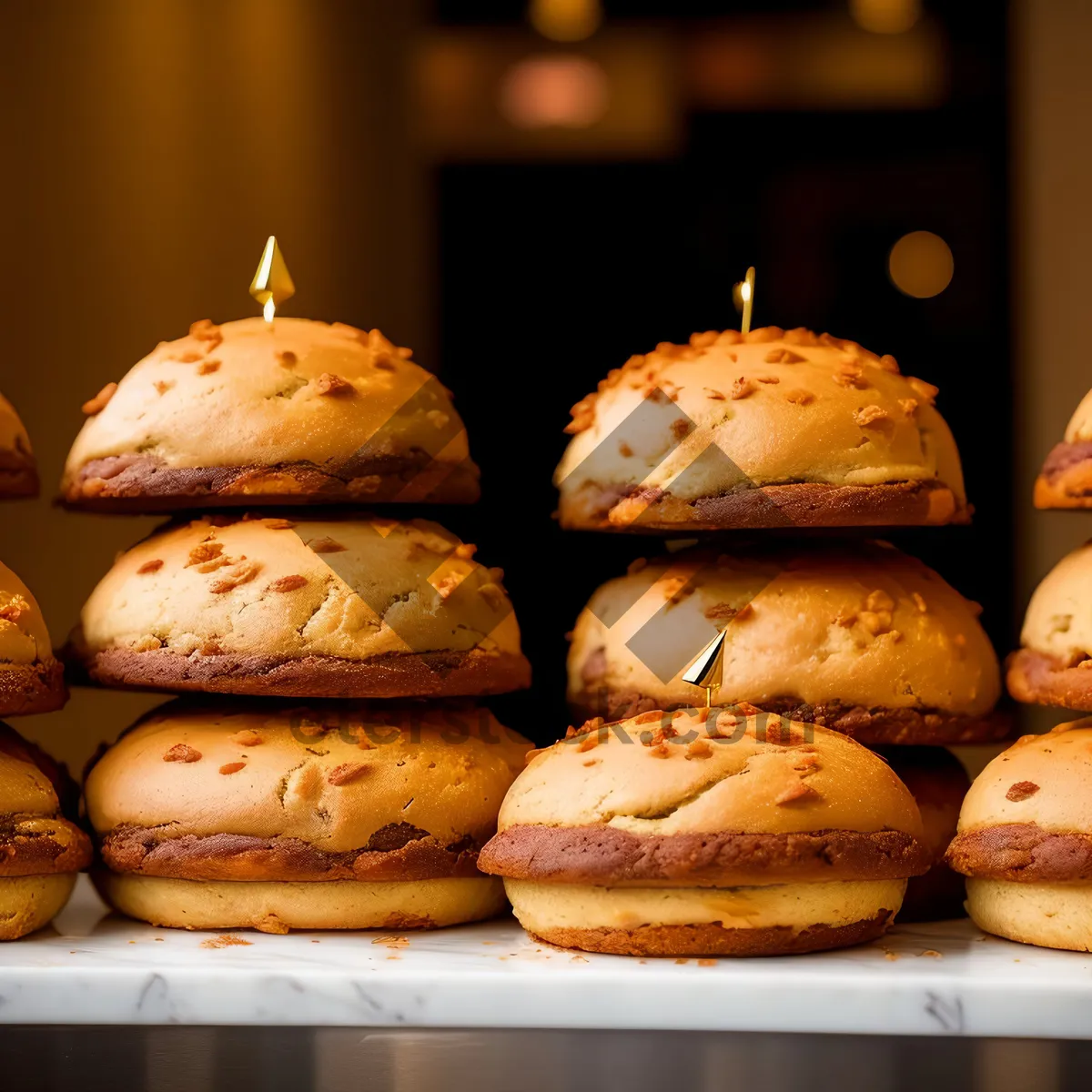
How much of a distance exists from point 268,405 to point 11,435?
0.46m

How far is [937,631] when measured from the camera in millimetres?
2719

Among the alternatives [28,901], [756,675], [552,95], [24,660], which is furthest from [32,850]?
[552,95]

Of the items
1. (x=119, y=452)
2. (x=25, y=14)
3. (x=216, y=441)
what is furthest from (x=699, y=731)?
(x=25, y=14)

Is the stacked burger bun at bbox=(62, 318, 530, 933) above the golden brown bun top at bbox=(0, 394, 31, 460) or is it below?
below

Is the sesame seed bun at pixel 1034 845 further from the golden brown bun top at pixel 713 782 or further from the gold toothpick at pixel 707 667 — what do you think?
the gold toothpick at pixel 707 667

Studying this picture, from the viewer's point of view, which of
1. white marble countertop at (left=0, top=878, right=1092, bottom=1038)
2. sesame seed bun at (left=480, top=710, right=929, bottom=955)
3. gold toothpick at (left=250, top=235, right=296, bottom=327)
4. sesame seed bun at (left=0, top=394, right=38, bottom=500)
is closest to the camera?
white marble countertop at (left=0, top=878, right=1092, bottom=1038)

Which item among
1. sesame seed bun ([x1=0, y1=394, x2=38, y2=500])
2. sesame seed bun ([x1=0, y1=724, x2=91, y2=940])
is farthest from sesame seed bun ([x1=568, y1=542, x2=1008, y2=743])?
sesame seed bun ([x1=0, y1=394, x2=38, y2=500])

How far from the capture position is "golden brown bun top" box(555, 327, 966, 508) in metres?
2.59

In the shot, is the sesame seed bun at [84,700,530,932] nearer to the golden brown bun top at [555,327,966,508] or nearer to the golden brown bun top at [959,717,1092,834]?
the golden brown bun top at [555,327,966,508]

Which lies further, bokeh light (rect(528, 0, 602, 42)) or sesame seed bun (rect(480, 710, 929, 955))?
bokeh light (rect(528, 0, 602, 42))

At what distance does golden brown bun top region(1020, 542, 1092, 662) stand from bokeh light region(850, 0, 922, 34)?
1374 millimetres

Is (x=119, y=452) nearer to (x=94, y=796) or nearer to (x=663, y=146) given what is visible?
(x=94, y=796)

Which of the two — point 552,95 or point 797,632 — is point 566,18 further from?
point 797,632

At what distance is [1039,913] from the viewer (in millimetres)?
2387
